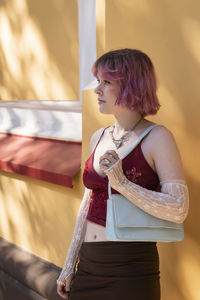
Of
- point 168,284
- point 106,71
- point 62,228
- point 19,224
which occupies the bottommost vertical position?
point 19,224

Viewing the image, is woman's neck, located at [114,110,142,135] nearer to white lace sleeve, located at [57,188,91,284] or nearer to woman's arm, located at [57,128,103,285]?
woman's arm, located at [57,128,103,285]

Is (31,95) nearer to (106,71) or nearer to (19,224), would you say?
(19,224)

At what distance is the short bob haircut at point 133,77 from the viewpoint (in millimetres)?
1468

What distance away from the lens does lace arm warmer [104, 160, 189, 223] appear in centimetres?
135

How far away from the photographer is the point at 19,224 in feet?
10.1

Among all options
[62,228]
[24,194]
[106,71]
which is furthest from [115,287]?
[24,194]

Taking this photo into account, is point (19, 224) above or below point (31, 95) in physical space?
below

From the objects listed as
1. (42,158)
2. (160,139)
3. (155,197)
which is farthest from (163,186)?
(42,158)

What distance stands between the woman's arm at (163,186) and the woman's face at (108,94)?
0.83 feet

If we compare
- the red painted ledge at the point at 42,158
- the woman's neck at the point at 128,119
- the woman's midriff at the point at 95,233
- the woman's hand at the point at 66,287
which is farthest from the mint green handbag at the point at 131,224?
the red painted ledge at the point at 42,158

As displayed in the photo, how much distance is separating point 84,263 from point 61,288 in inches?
10.3

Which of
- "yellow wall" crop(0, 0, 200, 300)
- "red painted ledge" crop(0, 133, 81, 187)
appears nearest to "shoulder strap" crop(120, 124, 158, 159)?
"yellow wall" crop(0, 0, 200, 300)

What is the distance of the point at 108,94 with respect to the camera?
1.53 meters

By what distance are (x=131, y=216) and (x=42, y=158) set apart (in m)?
1.48
